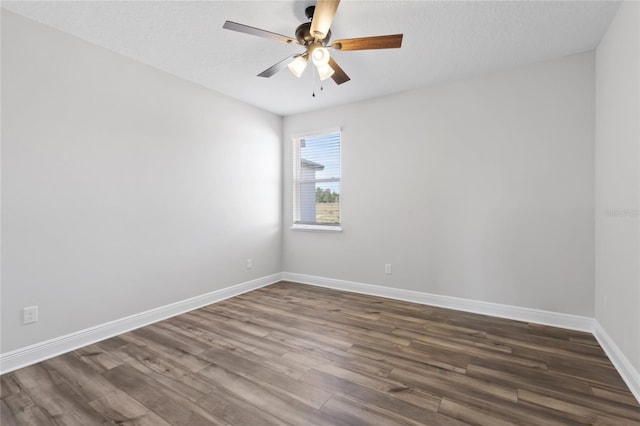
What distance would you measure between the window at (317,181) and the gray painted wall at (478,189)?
19cm

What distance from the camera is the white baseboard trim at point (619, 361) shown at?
178 cm

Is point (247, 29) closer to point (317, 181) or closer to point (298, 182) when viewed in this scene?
point (317, 181)

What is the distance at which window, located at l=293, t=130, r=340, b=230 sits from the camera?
420 cm

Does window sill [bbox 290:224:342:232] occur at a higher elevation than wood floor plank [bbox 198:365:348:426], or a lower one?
higher

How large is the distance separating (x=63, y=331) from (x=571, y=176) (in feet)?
14.9

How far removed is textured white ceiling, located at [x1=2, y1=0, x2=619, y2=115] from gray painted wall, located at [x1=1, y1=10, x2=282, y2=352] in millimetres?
266

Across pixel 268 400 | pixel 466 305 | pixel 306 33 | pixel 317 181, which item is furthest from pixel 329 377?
pixel 317 181

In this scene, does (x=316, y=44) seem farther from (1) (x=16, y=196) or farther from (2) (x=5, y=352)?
(2) (x=5, y=352)

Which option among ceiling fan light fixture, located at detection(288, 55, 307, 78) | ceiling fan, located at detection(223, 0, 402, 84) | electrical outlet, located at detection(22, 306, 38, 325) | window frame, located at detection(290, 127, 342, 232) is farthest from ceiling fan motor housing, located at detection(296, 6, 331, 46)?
electrical outlet, located at detection(22, 306, 38, 325)

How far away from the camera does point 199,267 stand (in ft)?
11.2

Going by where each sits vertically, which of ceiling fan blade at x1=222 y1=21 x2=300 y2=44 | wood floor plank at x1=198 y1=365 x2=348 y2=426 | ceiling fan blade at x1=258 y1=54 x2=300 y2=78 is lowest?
wood floor plank at x1=198 y1=365 x2=348 y2=426

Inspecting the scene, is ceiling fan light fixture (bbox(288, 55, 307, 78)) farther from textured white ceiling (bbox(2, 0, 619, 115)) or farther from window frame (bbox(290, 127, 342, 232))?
window frame (bbox(290, 127, 342, 232))

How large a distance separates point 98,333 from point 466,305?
3551 millimetres

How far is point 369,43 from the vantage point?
201 centimetres
